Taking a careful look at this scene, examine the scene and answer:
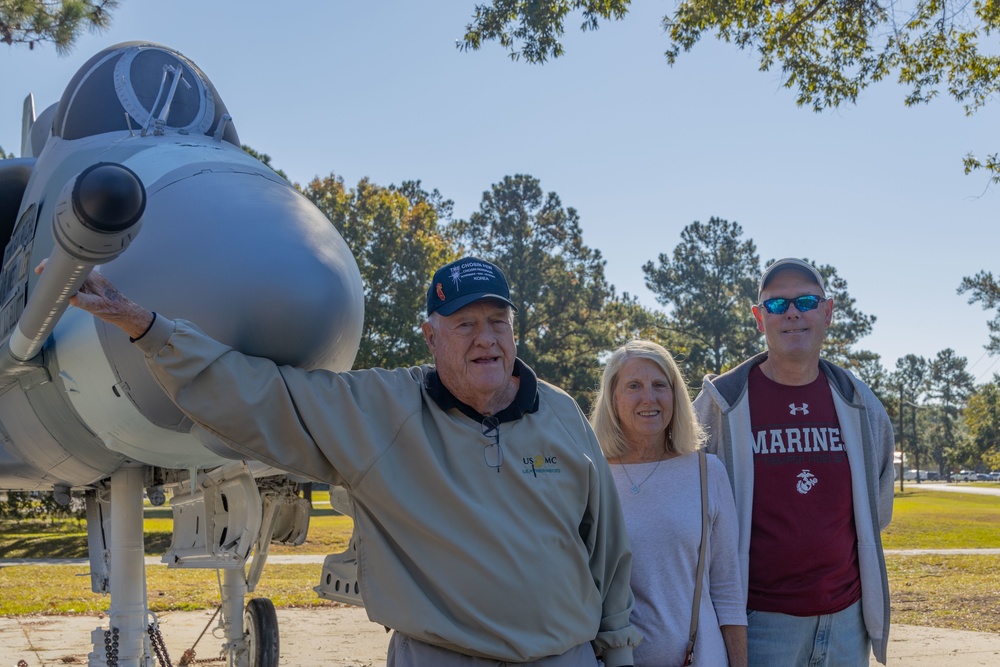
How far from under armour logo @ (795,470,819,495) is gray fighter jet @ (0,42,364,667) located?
1625mm

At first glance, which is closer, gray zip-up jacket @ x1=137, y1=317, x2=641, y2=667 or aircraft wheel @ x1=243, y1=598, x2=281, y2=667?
gray zip-up jacket @ x1=137, y1=317, x2=641, y2=667

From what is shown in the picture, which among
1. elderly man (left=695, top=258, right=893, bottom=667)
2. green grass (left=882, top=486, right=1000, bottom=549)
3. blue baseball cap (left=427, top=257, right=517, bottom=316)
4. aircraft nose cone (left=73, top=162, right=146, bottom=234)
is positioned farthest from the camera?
green grass (left=882, top=486, right=1000, bottom=549)

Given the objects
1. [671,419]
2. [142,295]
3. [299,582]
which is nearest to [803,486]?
[671,419]

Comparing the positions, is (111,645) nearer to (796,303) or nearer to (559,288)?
(796,303)

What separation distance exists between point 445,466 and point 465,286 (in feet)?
1.65

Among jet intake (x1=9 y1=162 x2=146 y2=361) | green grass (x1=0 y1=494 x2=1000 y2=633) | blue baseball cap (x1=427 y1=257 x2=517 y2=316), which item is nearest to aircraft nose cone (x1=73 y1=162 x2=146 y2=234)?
jet intake (x1=9 y1=162 x2=146 y2=361)

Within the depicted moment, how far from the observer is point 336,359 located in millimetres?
3197

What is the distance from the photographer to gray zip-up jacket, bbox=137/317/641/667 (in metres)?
2.48

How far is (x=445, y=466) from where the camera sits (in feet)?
8.71

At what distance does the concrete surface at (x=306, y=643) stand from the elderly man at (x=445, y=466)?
5582 mm

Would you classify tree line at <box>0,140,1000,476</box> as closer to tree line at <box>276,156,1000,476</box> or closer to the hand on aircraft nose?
tree line at <box>276,156,1000,476</box>

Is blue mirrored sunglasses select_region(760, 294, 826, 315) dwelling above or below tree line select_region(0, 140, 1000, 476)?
below

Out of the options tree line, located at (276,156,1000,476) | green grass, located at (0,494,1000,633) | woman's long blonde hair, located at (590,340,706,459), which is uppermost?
tree line, located at (276,156,1000,476)

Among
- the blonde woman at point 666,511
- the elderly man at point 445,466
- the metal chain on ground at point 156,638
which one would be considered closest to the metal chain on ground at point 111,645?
the metal chain on ground at point 156,638
